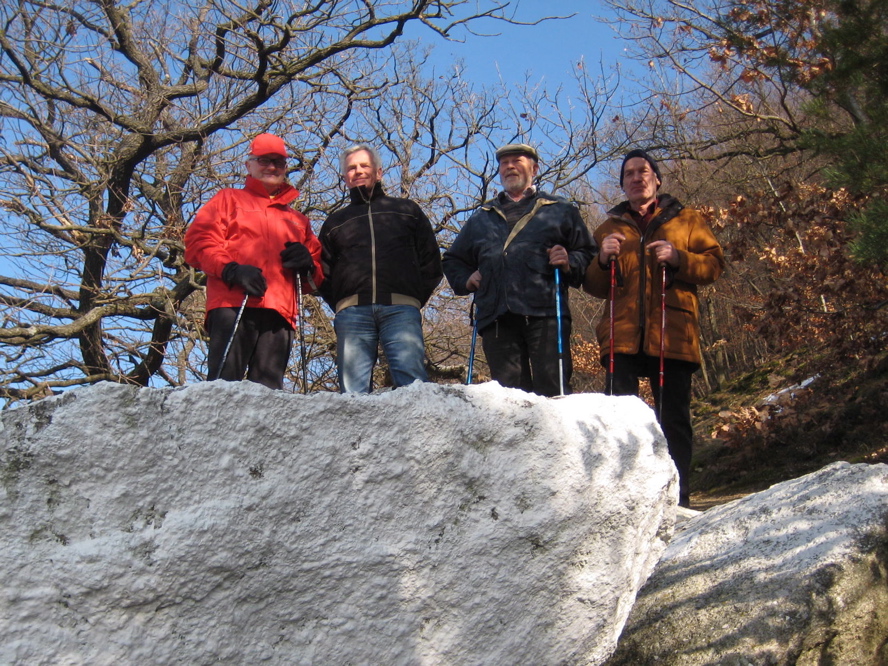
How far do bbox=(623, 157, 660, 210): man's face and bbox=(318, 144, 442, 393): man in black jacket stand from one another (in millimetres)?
1089

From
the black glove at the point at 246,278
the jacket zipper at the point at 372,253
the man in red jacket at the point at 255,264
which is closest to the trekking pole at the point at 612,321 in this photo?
the jacket zipper at the point at 372,253

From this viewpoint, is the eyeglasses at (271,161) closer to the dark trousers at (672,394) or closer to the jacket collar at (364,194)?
the jacket collar at (364,194)

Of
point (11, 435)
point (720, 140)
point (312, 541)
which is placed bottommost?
point (312, 541)

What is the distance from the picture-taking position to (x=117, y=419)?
Answer: 2.18 m

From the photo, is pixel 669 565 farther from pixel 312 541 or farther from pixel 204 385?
pixel 204 385

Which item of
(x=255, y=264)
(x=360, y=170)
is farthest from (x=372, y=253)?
(x=255, y=264)

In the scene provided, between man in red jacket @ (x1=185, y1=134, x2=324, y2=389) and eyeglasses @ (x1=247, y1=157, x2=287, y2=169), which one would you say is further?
eyeglasses @ (x1=247, y1=157, x2=287, y2=169)

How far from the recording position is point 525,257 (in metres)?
3.92

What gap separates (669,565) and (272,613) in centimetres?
174

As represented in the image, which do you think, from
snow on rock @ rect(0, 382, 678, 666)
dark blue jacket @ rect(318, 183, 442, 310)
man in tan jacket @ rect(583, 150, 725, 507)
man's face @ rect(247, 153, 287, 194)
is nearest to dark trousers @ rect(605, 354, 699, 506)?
man in tan jacket @ rect(583, 150, 725, 507)

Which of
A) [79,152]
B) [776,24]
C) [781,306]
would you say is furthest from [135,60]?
[781,306]

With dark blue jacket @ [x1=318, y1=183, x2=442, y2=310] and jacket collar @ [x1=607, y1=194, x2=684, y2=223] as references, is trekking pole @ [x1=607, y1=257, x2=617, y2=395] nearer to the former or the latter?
jacket collar @ [x1=607, y1=194, x2=684, y2=223]

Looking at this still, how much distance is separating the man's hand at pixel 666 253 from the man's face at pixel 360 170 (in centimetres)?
147

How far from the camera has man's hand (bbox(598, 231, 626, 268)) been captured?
12.9 ft
